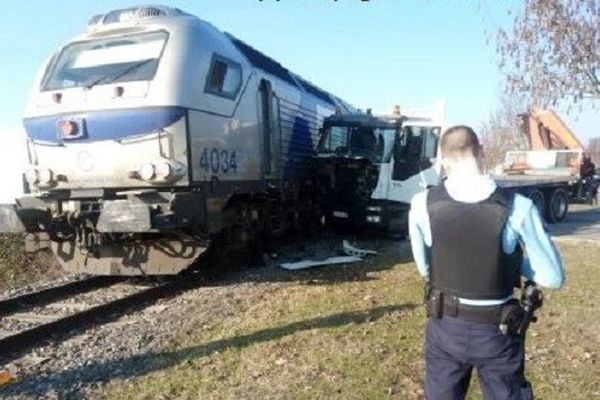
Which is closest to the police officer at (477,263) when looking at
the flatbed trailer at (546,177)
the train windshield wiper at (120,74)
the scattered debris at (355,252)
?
the train windshield wiper at (120,74)

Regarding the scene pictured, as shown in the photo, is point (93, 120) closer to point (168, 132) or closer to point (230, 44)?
point (168, 132)

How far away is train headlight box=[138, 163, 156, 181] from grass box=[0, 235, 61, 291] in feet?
17.4

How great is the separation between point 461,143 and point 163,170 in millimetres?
5506

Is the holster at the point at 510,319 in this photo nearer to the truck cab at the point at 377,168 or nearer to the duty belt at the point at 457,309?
the duty belt at the point at 457,309

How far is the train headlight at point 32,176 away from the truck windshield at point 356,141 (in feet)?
21.1

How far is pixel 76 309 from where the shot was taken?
7980 mm

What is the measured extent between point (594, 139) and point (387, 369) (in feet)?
226

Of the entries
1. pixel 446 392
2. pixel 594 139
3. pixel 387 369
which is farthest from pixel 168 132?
pixel 594 139

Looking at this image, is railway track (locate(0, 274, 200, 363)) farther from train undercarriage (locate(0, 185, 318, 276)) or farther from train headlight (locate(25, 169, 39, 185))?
train headlight (locate(25, 169, 39, 185))

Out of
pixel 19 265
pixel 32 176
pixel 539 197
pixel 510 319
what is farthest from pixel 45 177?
pixel 539 197

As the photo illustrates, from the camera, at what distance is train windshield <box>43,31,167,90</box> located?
857cm

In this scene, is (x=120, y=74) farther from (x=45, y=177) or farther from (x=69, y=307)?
(x=69, y=307)

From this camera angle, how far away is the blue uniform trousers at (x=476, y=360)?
3.19 metres

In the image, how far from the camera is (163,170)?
816 cm
